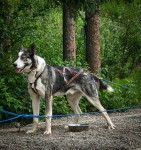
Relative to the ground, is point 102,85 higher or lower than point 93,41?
lower

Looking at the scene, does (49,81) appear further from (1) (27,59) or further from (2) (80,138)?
(2) (80,138)

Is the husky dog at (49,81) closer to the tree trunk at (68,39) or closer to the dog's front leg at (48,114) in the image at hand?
the dog's front leg at (48,114)

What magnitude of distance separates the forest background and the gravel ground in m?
1.31

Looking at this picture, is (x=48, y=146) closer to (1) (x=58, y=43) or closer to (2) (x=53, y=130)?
(2) (x=53, y=130)

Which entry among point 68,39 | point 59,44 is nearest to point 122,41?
point 59,44

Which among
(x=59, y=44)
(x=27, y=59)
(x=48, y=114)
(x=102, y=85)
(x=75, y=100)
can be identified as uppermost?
Answer: (x=59, y=44)

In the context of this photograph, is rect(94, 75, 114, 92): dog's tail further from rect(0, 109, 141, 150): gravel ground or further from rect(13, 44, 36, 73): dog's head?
rect(13, 44, 36, 73): dog's head

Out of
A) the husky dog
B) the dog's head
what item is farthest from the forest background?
the dog's head

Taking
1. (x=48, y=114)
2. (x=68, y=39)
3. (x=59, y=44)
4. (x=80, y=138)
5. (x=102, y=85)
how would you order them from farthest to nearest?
1. (x=59, y=44)
2. (x=68, y=39)
3. (x=102, y=85)
4. (x=48, y=114)
5. (x=80, y=138)

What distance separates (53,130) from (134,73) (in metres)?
7.79

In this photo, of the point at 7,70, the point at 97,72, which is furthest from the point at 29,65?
the point at 97,72

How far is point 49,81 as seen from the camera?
33.6ft

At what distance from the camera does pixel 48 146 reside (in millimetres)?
8500

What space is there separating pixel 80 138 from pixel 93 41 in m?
7.03
